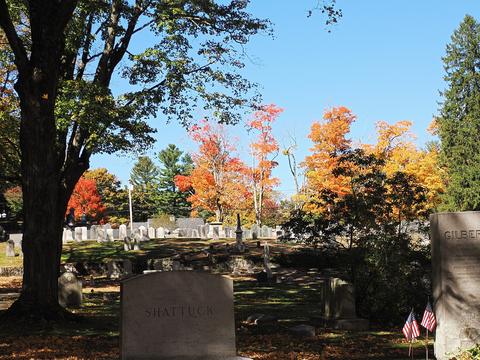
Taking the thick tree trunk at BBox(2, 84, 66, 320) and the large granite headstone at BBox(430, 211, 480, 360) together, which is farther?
the thick tree trunk at BBox(2, 84, 66, 320)

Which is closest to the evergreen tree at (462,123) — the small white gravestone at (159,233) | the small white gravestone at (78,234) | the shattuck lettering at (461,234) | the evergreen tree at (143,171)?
the small white gravestone at (159,233)

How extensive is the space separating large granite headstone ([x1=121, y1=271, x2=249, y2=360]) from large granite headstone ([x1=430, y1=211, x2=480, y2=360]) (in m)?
3.57

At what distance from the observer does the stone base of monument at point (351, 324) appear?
12305mm

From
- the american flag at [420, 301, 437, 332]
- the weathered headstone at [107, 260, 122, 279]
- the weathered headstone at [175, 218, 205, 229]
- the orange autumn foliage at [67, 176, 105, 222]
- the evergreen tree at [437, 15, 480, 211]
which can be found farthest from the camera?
the orange autumn foliage at [67, 176, 105, 222]

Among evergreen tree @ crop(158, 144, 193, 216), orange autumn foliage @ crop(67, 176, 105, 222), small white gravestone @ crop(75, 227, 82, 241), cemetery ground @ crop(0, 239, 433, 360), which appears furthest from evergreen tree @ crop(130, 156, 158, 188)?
cemetery ground @ crop(0, 239, 433, 360)

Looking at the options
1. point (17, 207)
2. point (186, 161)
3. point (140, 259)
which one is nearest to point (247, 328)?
point (140, 259)

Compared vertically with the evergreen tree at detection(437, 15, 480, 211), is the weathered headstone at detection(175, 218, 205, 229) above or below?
below

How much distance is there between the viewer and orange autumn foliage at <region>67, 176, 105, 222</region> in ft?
229

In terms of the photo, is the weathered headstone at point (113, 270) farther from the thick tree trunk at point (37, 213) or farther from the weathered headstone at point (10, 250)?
the thick tree trunk at point (37, 213)

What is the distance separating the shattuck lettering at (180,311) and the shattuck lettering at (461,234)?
156 inches

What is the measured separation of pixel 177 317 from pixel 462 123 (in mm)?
45673

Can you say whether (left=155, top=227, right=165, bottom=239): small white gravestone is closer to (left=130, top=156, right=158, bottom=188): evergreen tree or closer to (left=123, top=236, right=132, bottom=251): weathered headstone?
(left=123, top=236, right=132, bottom=251): weathered headstone

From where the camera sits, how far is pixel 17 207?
6444 centimetres

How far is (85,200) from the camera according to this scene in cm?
7075
